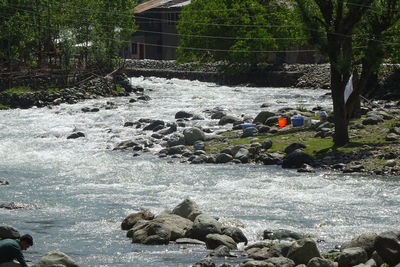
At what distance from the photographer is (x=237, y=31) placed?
7088 cm

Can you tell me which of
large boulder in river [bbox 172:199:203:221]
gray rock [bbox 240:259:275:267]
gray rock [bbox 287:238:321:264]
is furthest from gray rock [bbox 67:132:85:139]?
gray rock [bbox 240:259:275:267]

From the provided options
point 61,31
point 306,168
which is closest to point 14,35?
point 61,31

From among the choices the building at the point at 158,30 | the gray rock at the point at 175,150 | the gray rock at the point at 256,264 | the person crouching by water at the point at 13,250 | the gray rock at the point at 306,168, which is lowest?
the gray rock at the point at 175,150

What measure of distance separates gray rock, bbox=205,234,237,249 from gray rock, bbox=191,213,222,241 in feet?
1.25

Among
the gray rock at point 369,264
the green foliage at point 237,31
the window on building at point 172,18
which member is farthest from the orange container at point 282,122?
the window on building at point 172,18

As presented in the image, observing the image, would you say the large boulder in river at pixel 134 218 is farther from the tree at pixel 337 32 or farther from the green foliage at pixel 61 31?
the green foliage at pixel 61 31

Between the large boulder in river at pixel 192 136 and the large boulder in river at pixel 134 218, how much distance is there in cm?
1441

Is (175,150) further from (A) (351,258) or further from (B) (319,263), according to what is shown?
(B) (319,263)

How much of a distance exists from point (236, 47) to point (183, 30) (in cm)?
766

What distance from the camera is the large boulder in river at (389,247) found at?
16.4m

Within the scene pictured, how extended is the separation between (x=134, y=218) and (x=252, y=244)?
385cm

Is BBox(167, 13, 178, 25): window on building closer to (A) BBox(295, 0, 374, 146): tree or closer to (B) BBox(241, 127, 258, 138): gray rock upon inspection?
(B) BBox(241, 127, 258, 138): gray rock

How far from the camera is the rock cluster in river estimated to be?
16.6 m

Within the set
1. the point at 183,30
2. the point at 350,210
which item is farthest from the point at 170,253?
the point at 183,30
